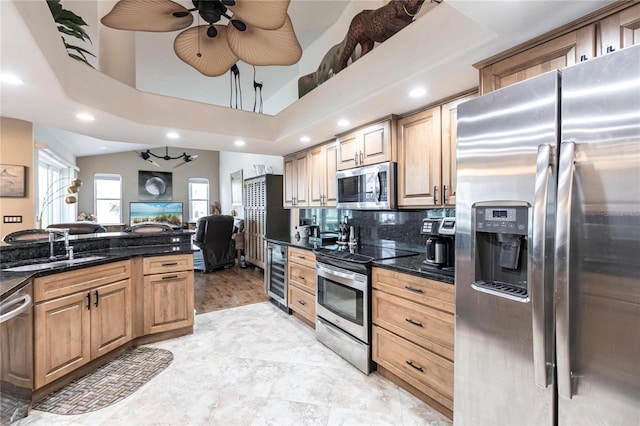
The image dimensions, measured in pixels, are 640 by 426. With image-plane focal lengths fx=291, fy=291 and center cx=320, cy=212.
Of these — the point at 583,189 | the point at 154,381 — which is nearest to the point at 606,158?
the point at 583,189

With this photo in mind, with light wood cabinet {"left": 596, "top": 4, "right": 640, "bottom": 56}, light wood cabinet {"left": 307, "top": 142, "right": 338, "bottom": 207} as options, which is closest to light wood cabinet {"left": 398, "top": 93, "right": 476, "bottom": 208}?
light wood cabinet {"left": 596, "top": 4, "right": 640, "bottom": 56}

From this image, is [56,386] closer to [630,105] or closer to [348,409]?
[348,409]

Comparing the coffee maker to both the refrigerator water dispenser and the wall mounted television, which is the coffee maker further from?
the wall mounted television

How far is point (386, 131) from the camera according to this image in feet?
8.87

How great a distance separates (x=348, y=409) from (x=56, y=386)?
2.14 m

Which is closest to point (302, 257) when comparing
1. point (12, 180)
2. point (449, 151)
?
point (449, 151)

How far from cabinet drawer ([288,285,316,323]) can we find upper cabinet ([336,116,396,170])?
1503mm

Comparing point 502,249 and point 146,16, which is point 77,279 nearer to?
point 146,16

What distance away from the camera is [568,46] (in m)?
1.36

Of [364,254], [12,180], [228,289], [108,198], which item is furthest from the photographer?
[108,198]

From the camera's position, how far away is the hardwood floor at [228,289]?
4121mm

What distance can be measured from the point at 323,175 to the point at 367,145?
0.95 m

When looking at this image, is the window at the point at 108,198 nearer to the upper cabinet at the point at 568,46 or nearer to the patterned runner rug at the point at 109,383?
the patterned runner rug at the point at 109,383

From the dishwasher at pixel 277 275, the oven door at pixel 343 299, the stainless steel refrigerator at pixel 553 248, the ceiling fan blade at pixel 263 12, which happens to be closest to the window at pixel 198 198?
the dishwasher at pixel 277 275
